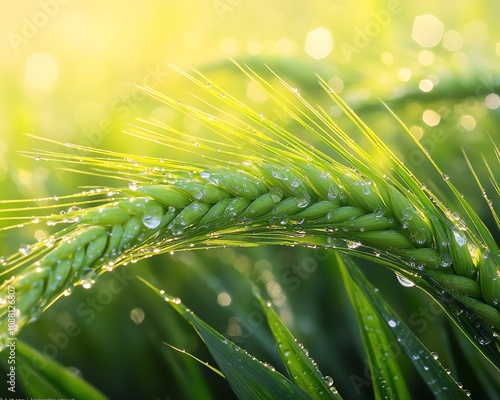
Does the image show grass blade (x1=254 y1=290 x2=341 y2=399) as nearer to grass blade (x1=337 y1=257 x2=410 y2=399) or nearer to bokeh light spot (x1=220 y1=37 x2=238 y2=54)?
grass blade (x1=337 y1=257 x2=410 y2=399)

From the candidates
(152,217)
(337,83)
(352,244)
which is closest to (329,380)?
(352,244)

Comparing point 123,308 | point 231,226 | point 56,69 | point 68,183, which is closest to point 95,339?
A: point 123,308

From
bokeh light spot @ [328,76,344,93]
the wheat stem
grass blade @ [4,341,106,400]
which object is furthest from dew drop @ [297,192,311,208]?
bokeh light spot @ [328,76,344,93]

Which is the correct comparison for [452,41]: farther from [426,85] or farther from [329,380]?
[329,380]

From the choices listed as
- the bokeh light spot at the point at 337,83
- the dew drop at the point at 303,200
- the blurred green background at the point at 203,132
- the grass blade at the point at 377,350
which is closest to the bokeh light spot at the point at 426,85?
the blurred green background at the point at 203,132

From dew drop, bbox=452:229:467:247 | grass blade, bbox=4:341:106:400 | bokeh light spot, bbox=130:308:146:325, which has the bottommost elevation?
grass blade, bbox=4:341:106:400

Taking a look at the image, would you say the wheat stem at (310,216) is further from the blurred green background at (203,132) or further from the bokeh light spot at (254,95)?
the bokeh light spot at (254,95)
